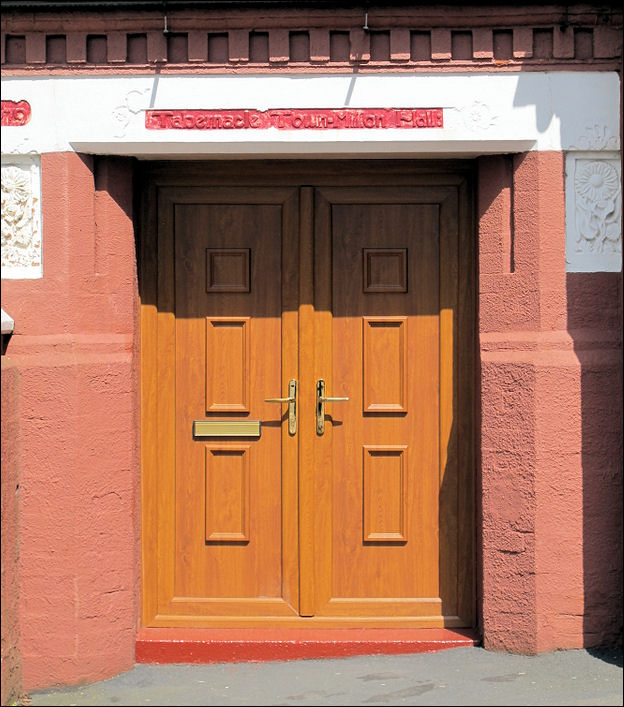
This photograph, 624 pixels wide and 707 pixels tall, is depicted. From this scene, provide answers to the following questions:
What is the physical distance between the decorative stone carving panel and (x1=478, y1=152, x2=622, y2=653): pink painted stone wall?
0.18 ft

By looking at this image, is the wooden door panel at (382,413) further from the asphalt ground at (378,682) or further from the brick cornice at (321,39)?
the brick cornice at (321,39)

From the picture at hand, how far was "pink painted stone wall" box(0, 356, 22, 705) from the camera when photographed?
522 cm

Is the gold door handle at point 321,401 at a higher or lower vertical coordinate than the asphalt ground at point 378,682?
higher

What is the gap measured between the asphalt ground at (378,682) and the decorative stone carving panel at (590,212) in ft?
6.60

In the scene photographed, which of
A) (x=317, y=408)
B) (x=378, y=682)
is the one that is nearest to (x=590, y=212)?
(x=317, y=408)

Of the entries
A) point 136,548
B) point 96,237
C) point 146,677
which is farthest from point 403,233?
point 146,677

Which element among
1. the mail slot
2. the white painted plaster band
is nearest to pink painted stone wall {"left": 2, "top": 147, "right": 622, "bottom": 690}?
the white painted plaster band

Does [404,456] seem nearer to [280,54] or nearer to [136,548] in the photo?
[136,548]

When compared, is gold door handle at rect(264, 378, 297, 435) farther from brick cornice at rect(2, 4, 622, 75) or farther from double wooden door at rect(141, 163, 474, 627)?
brick cornice at rect(2, 4, 622, 75)

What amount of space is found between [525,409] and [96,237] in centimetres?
239

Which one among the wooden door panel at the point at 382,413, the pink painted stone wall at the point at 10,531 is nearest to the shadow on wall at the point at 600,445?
the wooden door panel at the point at 382,413

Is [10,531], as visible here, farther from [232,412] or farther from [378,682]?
[378,682]

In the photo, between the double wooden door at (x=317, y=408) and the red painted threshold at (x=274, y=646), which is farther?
the double wooden door at (x=317, y=408)

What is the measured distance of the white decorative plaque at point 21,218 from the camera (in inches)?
217
